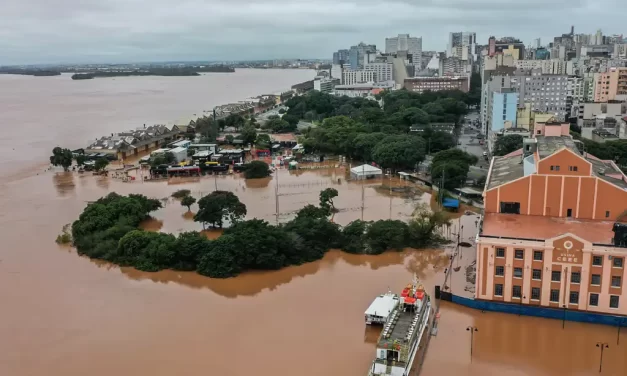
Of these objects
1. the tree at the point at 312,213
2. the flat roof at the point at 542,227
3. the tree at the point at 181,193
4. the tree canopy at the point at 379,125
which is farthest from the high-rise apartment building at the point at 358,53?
the flat roof at the point at 542,227

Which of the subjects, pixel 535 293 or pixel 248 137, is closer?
pixel 535 293

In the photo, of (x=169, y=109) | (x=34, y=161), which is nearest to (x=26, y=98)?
(x=169, y=109)

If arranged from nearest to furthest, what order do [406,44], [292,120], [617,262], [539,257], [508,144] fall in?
[617,262] < [539,257] < [508,144] < [292,120] < [406,44]

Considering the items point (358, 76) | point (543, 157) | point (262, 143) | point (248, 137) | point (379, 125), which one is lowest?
point (262, 143)

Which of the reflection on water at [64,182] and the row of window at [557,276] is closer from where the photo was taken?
the row of window at [557,276]

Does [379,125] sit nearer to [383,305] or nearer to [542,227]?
[542,227]

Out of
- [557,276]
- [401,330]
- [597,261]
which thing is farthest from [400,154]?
[401,330]

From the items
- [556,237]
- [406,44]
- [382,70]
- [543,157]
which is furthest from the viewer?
[406,44]

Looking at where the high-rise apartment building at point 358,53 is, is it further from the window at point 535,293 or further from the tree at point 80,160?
the window at point 535,293
